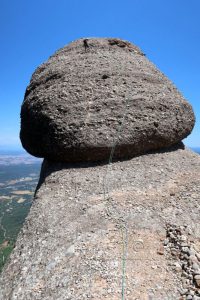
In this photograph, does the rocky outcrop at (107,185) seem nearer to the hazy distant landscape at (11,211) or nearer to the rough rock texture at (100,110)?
the rough rock texture at (100,110)

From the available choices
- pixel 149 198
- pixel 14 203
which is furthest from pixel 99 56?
pixel 14 203

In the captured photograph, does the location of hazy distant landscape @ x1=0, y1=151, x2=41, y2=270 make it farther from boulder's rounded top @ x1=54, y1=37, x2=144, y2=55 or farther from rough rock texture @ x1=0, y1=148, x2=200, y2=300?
rough rock texture @ x1=0, y1=148, x2=200, y2=300

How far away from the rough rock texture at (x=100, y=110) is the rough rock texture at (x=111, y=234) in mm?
762

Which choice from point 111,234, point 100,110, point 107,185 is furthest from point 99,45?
point 111,234

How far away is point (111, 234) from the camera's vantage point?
8445 millimetres

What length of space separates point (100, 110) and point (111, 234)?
532cm

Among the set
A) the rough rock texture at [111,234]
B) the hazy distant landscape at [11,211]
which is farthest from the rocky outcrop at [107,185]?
the hazy distant landscape at [11,211]

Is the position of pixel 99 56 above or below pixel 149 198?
above

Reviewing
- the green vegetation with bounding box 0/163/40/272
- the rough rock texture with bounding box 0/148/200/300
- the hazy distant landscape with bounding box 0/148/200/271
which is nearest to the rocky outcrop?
the rough rock texture with bounding box 0/148/200/300

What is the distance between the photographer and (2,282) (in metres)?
8.31

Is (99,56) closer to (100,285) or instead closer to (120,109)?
(120,109)

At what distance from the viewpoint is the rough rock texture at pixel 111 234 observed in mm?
6996

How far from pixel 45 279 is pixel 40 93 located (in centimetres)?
819

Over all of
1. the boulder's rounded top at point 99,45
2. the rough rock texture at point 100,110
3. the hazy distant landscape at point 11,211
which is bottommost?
the hazy distant landscape at point 11,211
